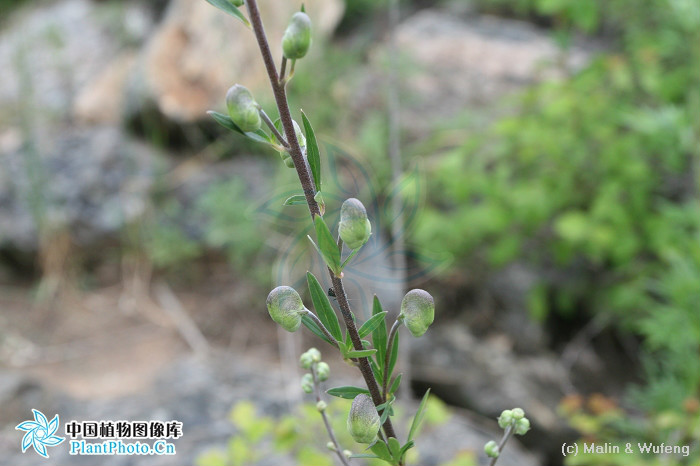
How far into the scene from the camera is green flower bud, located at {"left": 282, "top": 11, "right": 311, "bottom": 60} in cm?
35

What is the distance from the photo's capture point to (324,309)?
42cm

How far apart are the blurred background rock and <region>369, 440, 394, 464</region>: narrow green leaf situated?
363 mm

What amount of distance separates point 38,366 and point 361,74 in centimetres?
173

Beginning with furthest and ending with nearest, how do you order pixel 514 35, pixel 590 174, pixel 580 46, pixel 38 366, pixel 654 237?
1. pixel 514 35
2. pixel 580 46
3. pixel 38 366
4. pixel 590 174
5. pixel 654 237

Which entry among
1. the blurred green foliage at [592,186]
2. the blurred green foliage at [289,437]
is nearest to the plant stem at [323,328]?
the blurred green foliage at [289,437]

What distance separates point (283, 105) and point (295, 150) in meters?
0.03

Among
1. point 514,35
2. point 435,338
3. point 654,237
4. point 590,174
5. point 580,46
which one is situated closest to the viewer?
point 654,237

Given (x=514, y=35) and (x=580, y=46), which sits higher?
(x=514, y=35)

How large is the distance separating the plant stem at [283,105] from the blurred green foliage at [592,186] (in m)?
1.39

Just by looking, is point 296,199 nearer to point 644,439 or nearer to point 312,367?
point 312,367

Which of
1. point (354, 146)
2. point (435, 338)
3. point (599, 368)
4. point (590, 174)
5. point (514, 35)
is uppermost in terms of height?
point (514, 35)

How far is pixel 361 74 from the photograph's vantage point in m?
2.71

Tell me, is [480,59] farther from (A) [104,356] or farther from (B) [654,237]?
(A) [104,356]

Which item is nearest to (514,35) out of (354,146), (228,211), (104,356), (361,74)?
(361,74)
